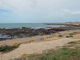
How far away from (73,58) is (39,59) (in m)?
2.06

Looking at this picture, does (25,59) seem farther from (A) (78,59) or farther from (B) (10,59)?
(A) (78,59)

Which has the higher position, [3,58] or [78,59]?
[78,59]

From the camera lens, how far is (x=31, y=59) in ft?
14.0

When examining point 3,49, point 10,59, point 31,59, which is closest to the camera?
point 31,59

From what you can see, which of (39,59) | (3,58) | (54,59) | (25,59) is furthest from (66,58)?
(3,58)

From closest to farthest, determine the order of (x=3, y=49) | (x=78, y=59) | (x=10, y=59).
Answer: (x=78, y=59) → (x=10, y=59) → (x=3, y=49)

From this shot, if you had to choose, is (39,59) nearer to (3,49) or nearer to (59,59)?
(59,59)

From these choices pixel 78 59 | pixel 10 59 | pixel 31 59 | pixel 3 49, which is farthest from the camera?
pixel 3 49

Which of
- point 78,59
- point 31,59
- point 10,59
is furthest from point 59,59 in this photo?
point 10,59

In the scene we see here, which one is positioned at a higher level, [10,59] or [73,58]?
[73,58]

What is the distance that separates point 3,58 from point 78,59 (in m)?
5.04

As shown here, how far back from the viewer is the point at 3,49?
21.6 feet

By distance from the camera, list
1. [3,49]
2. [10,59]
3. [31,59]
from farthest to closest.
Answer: [3,49] → [10,59] → [31,59]

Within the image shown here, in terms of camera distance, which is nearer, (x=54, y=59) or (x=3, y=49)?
(x=54, y=59)
